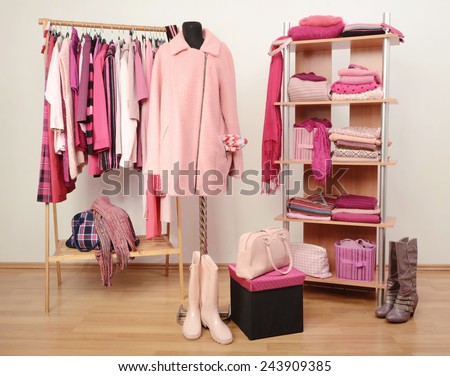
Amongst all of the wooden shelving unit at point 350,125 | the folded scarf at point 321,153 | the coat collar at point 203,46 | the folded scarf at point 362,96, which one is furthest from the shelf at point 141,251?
the folded scarf at point 362,96

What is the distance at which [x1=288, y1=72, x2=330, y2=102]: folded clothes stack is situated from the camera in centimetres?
312

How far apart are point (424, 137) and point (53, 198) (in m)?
2.70

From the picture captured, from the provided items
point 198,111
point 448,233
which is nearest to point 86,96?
point 198,111

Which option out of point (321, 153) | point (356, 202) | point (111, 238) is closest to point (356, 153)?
point (321, 153)

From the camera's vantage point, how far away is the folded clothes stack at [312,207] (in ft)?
10.4

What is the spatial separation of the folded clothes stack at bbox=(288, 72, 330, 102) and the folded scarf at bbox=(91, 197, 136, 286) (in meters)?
1.37

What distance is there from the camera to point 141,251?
10.6 feet

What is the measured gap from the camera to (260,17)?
3842mm

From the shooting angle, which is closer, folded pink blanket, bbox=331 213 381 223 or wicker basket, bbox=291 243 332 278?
folded pink blanket, bbox=331 213 381 223

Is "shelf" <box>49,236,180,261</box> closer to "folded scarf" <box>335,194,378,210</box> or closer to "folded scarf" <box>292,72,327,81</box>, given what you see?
"folded scarf" <box>335,194,378,210</box>

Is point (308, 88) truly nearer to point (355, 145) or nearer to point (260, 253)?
point (355, 145)

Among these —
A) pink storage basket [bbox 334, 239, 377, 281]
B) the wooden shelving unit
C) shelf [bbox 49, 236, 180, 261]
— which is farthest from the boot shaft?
shelf [bbox 49, 236, 180, 261]

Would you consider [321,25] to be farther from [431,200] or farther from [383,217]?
[431,200]

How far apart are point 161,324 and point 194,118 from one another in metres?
1.15
